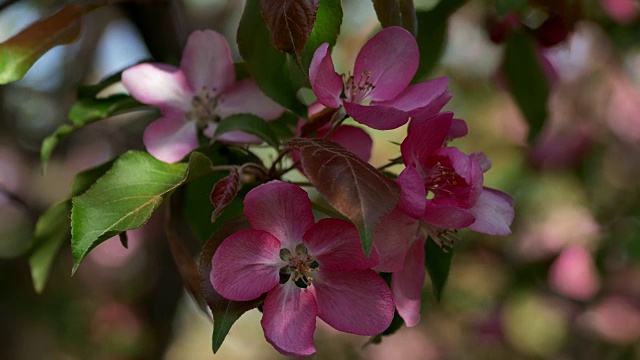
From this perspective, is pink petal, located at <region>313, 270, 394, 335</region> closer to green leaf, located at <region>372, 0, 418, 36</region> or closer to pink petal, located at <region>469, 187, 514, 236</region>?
pink petal, located at <region>469, 187, 514, 236</region>

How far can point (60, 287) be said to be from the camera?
230 cm

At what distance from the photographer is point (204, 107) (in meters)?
0.82

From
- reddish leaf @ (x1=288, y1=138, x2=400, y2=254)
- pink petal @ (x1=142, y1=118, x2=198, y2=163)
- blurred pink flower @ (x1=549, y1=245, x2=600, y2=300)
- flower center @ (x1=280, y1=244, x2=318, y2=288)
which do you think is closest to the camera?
reddish leaf @ (x1=288, y1=138, x2=400, y2=254)

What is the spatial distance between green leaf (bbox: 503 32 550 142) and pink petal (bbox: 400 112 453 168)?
56 cm

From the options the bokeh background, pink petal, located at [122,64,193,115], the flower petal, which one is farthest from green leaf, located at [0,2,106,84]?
the bokeh background

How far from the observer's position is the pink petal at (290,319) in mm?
589

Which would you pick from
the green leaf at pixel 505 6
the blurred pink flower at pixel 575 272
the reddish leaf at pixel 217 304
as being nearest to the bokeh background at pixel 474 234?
the blurred pink flower at pixel 575 272

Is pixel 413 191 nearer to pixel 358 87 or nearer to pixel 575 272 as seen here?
pixel 358 87

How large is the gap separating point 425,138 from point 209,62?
0.90ft

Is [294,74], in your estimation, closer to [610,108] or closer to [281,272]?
[281,272]

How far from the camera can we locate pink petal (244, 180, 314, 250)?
609 millimetres

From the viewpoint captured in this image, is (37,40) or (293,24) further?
(37,40)

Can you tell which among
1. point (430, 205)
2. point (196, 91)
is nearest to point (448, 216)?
point (430, 205)

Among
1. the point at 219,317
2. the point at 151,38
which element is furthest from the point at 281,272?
the point at 151,38
